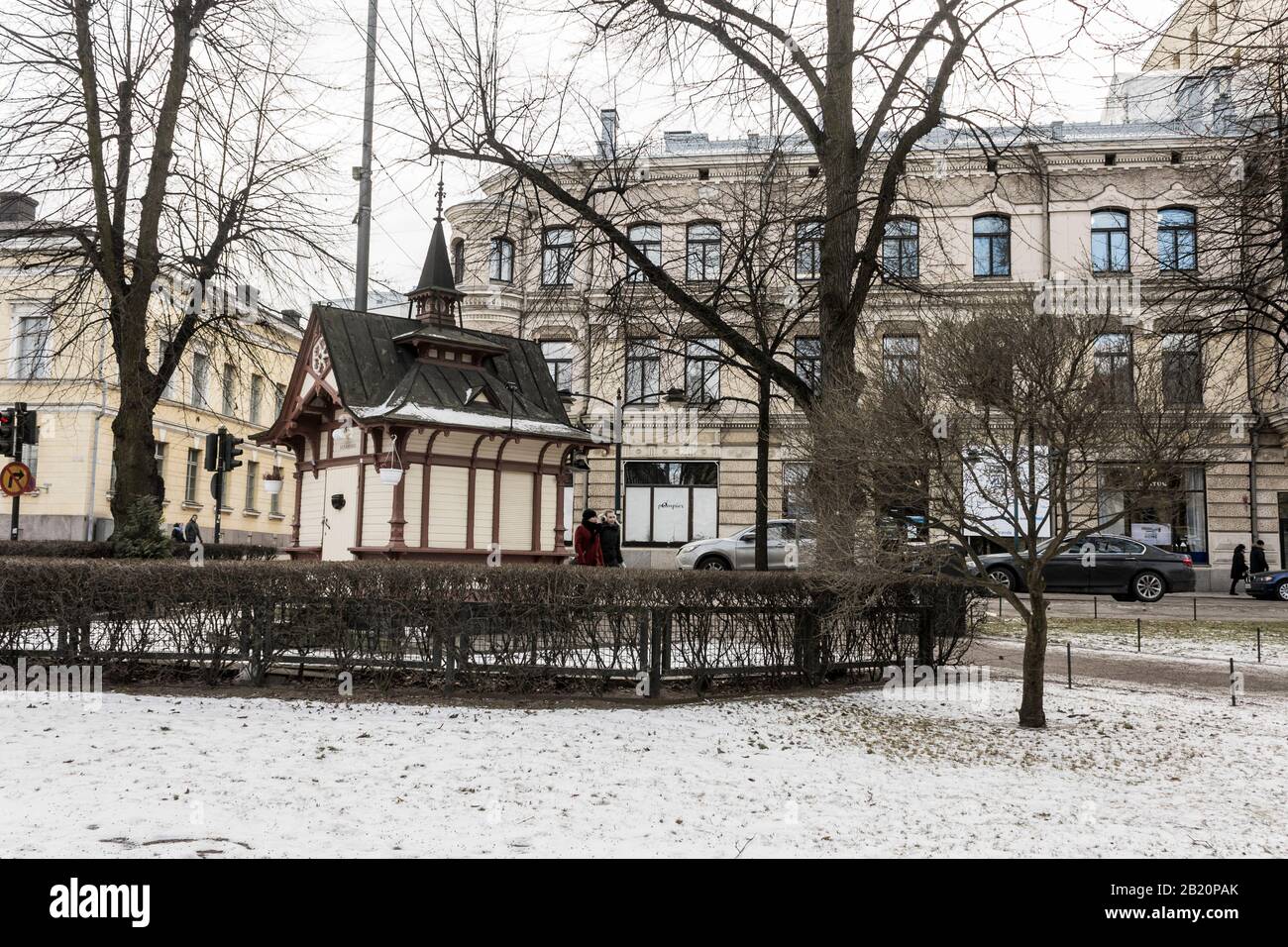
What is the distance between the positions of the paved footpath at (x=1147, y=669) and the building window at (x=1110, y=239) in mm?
22965

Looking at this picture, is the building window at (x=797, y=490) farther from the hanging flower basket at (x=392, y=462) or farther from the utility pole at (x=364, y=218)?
the utility pole at (x=364, y=218)

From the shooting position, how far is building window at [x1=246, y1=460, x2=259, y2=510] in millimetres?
47344

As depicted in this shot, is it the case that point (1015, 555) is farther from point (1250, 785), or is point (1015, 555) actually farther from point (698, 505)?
point (698, 505)

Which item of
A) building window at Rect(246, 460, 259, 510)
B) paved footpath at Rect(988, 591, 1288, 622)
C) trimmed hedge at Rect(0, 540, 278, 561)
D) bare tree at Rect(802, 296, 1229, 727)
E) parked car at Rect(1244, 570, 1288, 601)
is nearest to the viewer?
bare tree at Rect(802, 296, 1229, 727)

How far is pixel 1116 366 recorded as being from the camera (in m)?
9.62

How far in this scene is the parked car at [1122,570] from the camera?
83.7 feet

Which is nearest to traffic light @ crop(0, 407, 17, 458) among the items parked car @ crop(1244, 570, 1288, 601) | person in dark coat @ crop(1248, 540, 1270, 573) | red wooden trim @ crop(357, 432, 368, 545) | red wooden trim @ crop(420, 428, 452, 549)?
red wooden trim @ crop(357, 432, 368, 545)

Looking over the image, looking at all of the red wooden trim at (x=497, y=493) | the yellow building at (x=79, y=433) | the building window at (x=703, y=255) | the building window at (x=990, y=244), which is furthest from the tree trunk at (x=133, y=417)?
the building window at (x=990, y=244)

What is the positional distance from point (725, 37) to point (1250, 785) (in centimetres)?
994

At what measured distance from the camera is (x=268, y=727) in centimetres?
863

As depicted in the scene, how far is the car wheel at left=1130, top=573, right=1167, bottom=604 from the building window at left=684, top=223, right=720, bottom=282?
13.0 metres

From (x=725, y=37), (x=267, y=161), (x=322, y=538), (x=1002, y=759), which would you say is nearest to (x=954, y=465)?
(x=1002, y=759)

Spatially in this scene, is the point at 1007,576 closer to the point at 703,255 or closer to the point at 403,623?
the point at 703,255

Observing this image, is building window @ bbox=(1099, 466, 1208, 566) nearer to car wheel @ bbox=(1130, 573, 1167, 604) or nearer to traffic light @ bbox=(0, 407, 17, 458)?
car wheel @ bbox=(1130, 573, 1167, 604)
